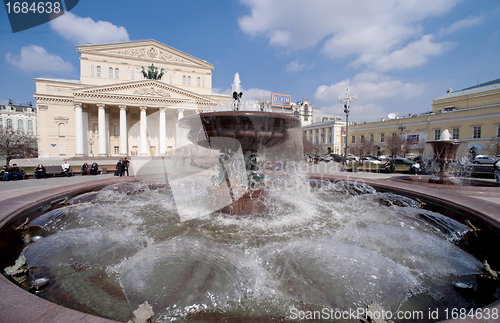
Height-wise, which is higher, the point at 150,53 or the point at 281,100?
the point at 150,53

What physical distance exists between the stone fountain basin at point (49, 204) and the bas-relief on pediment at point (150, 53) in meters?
42.4

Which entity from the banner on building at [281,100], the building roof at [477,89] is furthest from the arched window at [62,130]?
the building roof at [477,89]

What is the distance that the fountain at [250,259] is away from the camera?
1791 millimetres

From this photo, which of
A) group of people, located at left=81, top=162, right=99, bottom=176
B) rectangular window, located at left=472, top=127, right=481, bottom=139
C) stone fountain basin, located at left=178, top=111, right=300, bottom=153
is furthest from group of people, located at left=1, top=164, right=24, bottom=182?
rectangular window, located at left=472, top=127, right=481, bottom=139

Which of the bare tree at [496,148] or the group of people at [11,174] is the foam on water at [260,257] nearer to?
the group of people at [11,174]

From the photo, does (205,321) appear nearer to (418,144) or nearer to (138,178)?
(138,178)

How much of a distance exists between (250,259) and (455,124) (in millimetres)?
49101

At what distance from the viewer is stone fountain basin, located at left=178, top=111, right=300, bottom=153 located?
3881 mm

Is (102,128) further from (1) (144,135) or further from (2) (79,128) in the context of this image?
(1) (144,135)

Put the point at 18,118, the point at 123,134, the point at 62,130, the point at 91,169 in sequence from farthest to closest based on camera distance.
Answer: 1. the point at 18,118
2. the point at 62,130
3. the point at 123,134
4. the point at 91,169

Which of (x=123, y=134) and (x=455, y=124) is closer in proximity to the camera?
(x=123, y=134)

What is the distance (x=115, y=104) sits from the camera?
34219mm

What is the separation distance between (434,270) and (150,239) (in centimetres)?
350

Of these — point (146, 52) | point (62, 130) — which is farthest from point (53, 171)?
point (146, 52)
